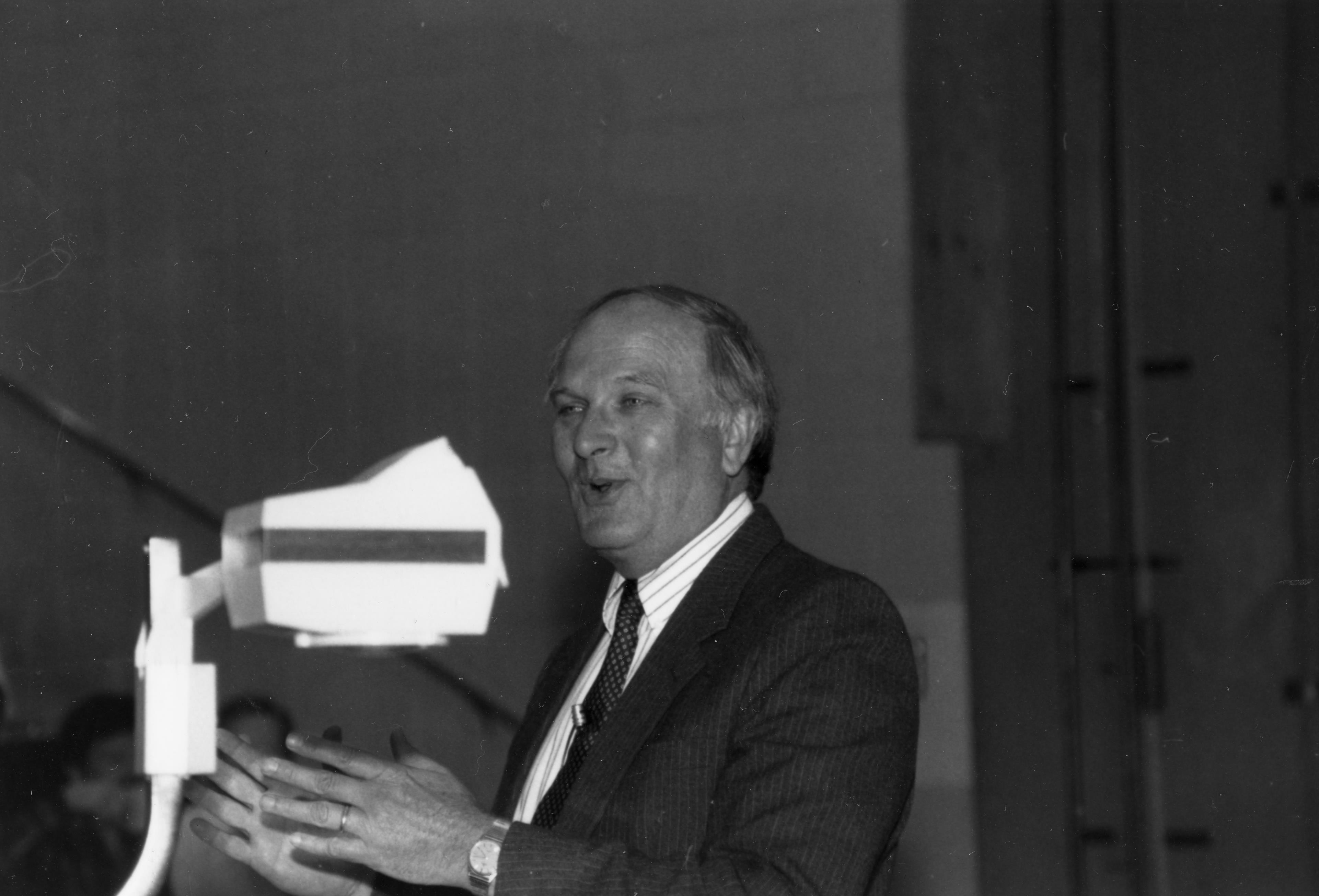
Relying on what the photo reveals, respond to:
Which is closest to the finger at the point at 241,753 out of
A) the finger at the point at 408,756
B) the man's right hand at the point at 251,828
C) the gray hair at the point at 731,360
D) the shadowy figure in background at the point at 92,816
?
the man's right hand at the point at 251,828

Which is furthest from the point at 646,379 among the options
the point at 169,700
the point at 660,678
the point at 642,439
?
the point at 169,700

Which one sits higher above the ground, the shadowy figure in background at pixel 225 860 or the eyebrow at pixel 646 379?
the eyebrow at pixel 646 379

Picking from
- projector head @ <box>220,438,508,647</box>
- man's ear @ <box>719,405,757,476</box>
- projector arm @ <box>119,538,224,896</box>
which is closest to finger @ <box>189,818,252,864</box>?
man's ear @ <box>719,405,757,476</box>

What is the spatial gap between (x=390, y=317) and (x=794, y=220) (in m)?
0.91

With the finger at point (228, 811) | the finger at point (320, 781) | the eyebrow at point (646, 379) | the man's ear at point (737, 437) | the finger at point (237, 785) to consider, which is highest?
the eyebrow at point (646, 379)

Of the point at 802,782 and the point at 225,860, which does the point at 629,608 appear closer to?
the point at 802,782

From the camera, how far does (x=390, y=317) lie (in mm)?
→ 3104

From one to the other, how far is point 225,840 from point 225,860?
1369mm

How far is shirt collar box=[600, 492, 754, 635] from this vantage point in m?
1.49

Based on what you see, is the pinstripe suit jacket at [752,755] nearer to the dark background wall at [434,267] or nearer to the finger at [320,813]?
the finger at [320,813]

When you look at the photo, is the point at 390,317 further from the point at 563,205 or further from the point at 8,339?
the point at 8,339

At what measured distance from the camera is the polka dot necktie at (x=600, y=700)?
4.58 feet

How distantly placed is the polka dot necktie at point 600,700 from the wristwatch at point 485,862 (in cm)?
18

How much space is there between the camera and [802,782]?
46.7 inches
